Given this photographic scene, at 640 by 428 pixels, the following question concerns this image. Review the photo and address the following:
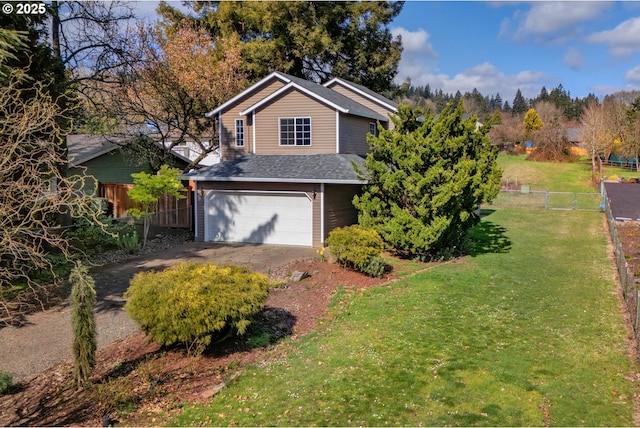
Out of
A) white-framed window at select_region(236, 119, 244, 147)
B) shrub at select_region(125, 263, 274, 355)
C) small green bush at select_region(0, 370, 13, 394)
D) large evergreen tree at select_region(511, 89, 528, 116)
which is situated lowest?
small green bush at select_region(0, 370, 13, 394)

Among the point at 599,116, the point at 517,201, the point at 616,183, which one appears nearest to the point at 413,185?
the point at 517,201

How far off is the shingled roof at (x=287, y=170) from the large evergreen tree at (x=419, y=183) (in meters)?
1.26

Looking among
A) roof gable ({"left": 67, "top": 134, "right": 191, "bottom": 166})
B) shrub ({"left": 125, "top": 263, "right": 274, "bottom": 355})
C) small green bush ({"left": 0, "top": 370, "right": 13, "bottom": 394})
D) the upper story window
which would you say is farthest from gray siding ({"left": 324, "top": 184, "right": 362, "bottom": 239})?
small green bush ({"left": 0, "top": 370, "right": 13, "bottom": 394})

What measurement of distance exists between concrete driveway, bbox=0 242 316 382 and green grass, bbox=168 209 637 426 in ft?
10.7

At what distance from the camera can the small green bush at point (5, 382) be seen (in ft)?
23.6

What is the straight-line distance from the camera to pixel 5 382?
286 inches

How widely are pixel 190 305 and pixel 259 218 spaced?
12524 millimetres

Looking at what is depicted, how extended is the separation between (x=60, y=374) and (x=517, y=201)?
36.2 m

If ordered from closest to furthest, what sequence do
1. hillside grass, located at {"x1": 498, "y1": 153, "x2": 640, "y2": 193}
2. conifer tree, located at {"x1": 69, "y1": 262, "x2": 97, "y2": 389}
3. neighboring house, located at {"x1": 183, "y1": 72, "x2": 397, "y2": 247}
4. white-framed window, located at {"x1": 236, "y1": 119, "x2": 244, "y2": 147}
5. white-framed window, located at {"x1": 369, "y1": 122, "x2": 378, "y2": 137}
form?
1. conifer tree, located at {"x1": 69, "y1": 262, "x2": 97, "y2": 389}
2. neighboring house, located at {"x1": 183, "y1": 72, "x2": 397, "y2": 247}
3. white-framed window, located at {"x1": 236, "y1": 119, "x2": 244, "y2": 147}
4. white-framed window, located at {"x1": 369, "y1": 122, "x2": 378, "y2": 137}
5. hillside grass, located at {"x1": 498, "y1": 153, "x2": 640, "y2": 193}

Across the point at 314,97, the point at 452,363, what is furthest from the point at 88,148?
the point at 452,363

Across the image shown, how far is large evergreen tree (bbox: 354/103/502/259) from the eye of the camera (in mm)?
16297

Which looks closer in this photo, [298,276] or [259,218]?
[298,276]

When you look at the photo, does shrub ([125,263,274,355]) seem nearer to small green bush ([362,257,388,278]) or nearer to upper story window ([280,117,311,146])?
small green bush ([362,257,388,278])

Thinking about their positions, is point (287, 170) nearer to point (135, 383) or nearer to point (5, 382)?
point (135, 383)
